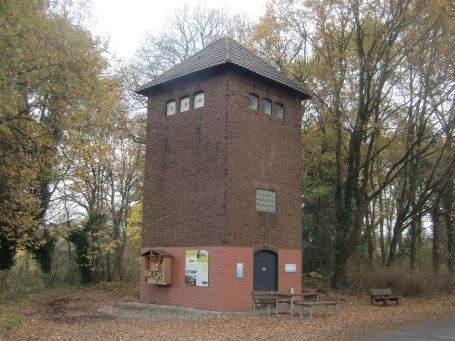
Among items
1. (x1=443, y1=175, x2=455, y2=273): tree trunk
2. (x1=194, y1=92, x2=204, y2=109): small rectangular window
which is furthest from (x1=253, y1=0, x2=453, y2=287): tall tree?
(x1=194, y1=92, x2=204, y2=109): small rectangular window

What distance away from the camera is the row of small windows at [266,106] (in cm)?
1905

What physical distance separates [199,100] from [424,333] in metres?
11.2

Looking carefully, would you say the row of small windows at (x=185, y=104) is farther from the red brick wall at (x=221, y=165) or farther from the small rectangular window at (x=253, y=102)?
the small rectangular window at (x=253, y=102)

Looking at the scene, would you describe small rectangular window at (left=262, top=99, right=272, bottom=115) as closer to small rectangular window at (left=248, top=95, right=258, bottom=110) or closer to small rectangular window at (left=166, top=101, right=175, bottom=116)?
small rectangular window at (left=248, top=95, right=258, bottom=110)

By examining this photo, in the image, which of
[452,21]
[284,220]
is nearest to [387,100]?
[452,21]

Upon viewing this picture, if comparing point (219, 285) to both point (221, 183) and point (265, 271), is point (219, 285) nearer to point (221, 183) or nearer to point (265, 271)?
point (265, 271)

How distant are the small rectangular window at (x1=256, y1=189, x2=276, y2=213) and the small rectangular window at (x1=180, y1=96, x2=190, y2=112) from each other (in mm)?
4283

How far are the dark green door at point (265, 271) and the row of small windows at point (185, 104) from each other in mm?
6061

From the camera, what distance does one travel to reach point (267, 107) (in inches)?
776

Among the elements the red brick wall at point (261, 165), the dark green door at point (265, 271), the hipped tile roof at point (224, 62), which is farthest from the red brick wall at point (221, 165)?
the dark green door at point (265, 271)

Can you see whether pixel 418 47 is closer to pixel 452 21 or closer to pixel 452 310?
pixel 452 21

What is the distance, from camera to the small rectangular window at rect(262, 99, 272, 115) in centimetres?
1951

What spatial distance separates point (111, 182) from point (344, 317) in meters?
20.0

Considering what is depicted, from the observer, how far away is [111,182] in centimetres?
3170
